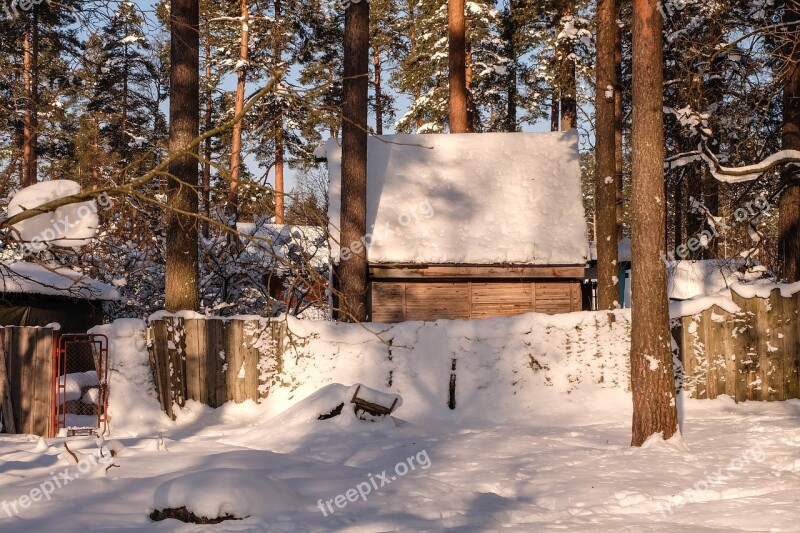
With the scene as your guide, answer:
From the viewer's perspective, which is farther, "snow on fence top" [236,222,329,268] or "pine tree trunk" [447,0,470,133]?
"pine tree trunk" [447,0,470,133]

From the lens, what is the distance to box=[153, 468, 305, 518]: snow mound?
6.82 meters

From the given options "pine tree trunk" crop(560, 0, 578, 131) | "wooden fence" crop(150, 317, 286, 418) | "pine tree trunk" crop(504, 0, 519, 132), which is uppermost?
"pine tree trunk" crop(504, 0, 519, 132)

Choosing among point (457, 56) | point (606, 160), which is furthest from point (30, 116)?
point (457, 56)

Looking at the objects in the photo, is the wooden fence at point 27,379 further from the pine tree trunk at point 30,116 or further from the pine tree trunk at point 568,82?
the pine tree trunk at point 568,82

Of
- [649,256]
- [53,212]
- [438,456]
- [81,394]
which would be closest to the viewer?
[53,212]

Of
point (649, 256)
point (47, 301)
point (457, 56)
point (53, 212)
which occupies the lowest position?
point (47, 301)

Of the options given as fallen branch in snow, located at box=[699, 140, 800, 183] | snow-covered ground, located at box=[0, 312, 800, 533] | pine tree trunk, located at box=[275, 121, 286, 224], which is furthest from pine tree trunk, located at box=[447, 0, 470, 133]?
fallen branch in snow, located at box=[699, 140, 800, 183]

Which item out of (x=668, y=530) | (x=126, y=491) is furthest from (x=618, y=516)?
(x=126, y=491)

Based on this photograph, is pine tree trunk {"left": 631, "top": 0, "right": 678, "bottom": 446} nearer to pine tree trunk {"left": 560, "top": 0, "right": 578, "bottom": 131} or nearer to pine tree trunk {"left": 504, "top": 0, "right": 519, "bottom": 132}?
pine tree trunk {"left": 560, "top": 0, "right": 578, "bottom": 131}

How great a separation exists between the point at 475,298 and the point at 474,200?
8.83ft

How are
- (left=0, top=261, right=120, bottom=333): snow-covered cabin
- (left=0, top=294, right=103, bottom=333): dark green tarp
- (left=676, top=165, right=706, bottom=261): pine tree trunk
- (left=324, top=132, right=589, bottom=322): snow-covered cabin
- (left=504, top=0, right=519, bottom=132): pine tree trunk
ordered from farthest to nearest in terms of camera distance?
(left=504, top=0, right=519, bottom=132): pine tree trunk, (left=0, top=294, right=103, bottom=333): dark green tarp, (left=0, top=261, right=120, bottom=333): snow-covered cabin, (left=324, top=132, right=589, bottom=322): snow-covered cabin, (left=676, top=165, right=706, bottom=261): pine tree trunk

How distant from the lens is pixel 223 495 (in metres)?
6.87

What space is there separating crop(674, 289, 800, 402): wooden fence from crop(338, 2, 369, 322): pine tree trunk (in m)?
6.41

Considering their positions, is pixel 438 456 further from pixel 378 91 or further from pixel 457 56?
pixel 378 91
